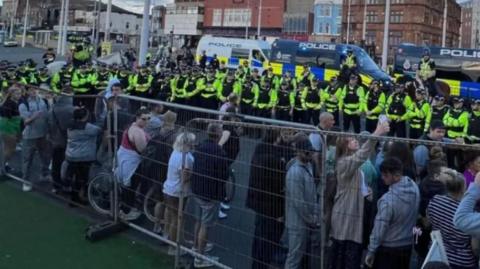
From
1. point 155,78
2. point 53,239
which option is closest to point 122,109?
point 53,239

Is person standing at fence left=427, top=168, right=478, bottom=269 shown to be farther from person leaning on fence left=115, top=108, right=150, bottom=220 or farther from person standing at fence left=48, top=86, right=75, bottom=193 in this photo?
person standing at fence left=48, top=86, right=75, bottom=193

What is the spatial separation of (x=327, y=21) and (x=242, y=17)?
1693cm

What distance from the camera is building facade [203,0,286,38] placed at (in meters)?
102

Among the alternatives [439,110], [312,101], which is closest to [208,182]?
[439,110]

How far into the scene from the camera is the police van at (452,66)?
29188mm

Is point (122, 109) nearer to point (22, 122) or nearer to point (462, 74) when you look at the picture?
point (22, 122)

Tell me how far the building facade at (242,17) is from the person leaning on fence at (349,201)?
93.0 metres

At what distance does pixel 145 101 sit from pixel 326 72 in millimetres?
26323

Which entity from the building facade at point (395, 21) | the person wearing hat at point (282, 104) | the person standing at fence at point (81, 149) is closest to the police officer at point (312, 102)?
the person wearing hat at point (282, 104)

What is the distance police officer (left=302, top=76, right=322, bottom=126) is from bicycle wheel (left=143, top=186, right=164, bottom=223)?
10.7 metres

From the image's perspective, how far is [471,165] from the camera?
18.9 feet

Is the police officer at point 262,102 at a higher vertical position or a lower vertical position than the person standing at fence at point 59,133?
higher

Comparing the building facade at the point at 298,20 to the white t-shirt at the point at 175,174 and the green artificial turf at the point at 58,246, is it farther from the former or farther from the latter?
the white t-shirt at the point at 175,174

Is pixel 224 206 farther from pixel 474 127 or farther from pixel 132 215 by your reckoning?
pixel 474 127
